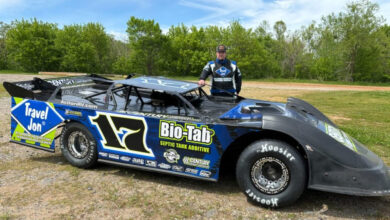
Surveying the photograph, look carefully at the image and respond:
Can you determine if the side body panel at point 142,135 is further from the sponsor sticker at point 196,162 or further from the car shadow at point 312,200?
the car shadow at point 312,200

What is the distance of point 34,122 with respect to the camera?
13.9 ft

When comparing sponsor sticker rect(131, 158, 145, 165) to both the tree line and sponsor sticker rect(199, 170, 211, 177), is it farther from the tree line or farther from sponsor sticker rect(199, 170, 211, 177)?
the tree line

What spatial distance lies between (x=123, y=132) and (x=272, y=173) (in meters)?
2.00

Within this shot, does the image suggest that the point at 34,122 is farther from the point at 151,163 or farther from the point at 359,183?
the point at 359,183

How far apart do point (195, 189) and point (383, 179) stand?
82.4 inches

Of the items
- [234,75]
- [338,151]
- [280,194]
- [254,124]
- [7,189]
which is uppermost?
[234,75]

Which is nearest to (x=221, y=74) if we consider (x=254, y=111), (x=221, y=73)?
(x=221, y=73)

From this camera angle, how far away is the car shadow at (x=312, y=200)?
2.92 metres

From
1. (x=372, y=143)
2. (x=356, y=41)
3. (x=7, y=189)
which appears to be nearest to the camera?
(x=7, y=189)

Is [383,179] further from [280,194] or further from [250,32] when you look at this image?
[250,32]

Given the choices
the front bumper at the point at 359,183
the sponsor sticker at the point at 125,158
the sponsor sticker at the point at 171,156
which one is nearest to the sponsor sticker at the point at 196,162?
the sponsor sticker at the point at 171,156

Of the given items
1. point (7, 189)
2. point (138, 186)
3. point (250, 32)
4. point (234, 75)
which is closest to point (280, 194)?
point (138, 186)

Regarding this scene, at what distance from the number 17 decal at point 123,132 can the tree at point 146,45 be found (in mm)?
34972

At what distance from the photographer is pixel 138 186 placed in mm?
3543
